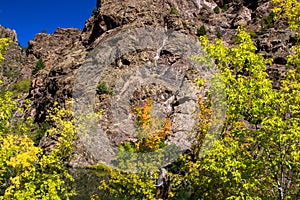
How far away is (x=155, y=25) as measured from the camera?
95.6 m

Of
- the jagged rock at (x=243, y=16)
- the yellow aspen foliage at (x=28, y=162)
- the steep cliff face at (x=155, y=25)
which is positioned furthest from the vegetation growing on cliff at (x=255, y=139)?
the jagged rock at (x=243, y=16)

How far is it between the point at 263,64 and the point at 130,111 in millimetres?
55397

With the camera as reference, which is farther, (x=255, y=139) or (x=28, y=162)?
(x=255, y=139)

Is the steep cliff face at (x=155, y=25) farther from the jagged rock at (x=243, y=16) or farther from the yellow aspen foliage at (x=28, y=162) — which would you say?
the yellow aspen foliage at (x=28, y=162)

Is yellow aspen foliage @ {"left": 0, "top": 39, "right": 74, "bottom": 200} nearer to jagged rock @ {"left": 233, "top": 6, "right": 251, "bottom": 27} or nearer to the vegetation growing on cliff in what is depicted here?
the vegetation growing on cliff

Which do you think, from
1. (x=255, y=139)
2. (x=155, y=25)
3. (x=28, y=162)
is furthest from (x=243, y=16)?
(x=28, y=162)

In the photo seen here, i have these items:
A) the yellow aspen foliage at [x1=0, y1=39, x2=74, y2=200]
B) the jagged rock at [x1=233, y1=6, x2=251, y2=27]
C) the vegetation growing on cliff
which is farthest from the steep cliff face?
the yellow aspen foliage at [x1=0, y1=39, x2=74, y2=200]

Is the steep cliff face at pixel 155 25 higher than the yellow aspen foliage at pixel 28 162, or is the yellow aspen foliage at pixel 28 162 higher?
the steep cliff face at pixel 155 25

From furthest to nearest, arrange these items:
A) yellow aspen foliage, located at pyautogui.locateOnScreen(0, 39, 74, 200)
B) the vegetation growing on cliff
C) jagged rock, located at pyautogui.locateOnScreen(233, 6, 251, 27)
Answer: jagged rock, located at pyautogui.locateOnScreen(233, 6, 251, 27), the vegetation growing on cliff, yellow aspen foliage, located at pyautogui.locateOnScreen(0, 39, 74, 200)

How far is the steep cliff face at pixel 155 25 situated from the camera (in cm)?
8512

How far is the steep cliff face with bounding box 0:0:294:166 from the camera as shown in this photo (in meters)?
85.1

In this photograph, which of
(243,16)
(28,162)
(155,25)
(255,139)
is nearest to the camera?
(28,162)

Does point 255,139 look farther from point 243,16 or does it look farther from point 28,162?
point 243,16

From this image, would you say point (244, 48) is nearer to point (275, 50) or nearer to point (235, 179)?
point (235, 179)
